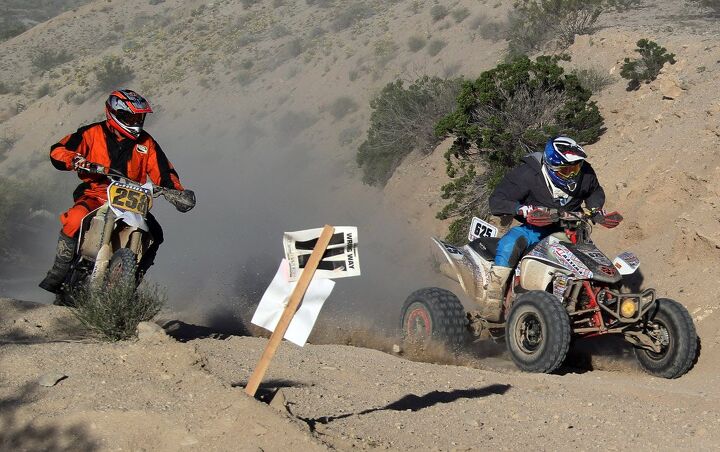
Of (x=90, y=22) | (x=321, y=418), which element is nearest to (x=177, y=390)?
(x=321, y=418)

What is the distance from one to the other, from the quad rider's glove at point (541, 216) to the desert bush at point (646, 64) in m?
8.78

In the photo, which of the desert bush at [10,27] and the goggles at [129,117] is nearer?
the goggles at [129,117]

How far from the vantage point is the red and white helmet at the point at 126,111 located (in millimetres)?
8930

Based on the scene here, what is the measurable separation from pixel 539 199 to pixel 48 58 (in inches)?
1983

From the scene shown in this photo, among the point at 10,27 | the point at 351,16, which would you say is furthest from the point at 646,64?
the point at 10,27

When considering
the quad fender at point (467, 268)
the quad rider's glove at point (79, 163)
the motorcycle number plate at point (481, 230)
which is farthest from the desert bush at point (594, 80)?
the quad rider's glove at point (79, 163)

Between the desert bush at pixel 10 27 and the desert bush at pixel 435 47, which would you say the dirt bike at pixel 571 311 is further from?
the desert bush at pixel 10 27

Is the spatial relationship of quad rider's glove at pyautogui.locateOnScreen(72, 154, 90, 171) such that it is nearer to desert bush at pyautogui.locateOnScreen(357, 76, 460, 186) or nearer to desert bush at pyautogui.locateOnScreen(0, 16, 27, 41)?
desert bush at pyautogui.locateOnScreen(357, 76, 460, 186)

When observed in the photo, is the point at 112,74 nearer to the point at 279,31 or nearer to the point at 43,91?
the point at 43,91

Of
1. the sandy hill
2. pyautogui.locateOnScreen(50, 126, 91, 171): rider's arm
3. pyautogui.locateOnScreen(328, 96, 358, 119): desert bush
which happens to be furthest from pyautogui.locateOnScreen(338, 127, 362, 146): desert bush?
pyautogui.locateOnScreen(50, 126, 91, 171): rider's arm

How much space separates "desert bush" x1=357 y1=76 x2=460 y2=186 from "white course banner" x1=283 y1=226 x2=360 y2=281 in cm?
1661

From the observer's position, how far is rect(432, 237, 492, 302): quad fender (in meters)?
9.48

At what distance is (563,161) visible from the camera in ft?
28.5

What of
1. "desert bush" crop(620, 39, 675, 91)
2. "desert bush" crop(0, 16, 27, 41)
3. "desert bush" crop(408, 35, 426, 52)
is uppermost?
"desert bush" crop(0, 16, 27, 41)
